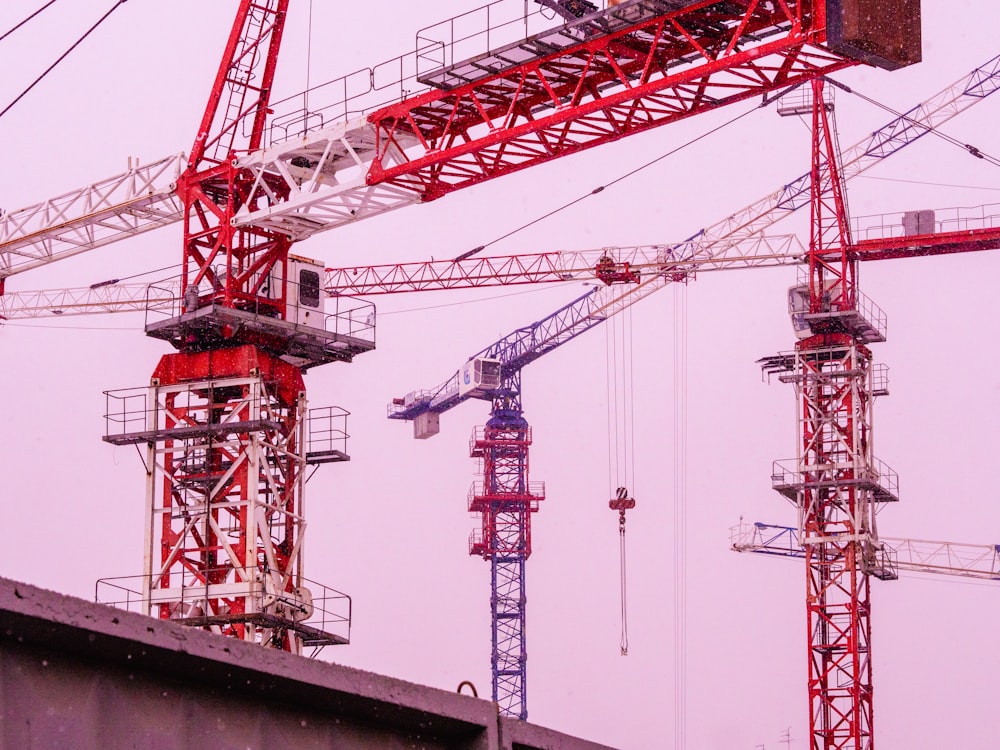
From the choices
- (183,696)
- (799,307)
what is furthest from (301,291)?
(183,696)

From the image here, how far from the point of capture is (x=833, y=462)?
78312 mm

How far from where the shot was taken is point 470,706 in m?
11.2

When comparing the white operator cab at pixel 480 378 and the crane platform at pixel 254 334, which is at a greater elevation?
the white operator cab at pixel 480 378

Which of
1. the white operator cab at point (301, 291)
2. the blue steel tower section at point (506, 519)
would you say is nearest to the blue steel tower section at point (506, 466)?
the blue steel tower section at point (506, 519)

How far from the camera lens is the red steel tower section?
77000 mm

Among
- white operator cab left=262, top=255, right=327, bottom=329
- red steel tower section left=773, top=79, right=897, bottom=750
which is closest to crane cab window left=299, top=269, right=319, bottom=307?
white operator cab left=262, top=255, right=327, bottom=329

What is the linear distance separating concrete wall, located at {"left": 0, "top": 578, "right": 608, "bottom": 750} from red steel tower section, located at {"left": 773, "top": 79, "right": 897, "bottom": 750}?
67342mm

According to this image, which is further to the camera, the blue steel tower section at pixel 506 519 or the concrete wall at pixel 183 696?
the blue steel tower section at pixel 506 519

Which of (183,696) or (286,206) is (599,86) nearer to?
(286,206)

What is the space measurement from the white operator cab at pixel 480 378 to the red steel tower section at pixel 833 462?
3405 centimetres

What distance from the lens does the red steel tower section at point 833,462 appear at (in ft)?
253

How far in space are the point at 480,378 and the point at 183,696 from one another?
10085cm

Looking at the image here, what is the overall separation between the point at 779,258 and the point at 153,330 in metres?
45.7

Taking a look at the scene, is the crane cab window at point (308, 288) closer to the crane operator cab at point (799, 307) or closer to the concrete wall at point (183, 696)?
the crane operator cab at point (799, 307)
